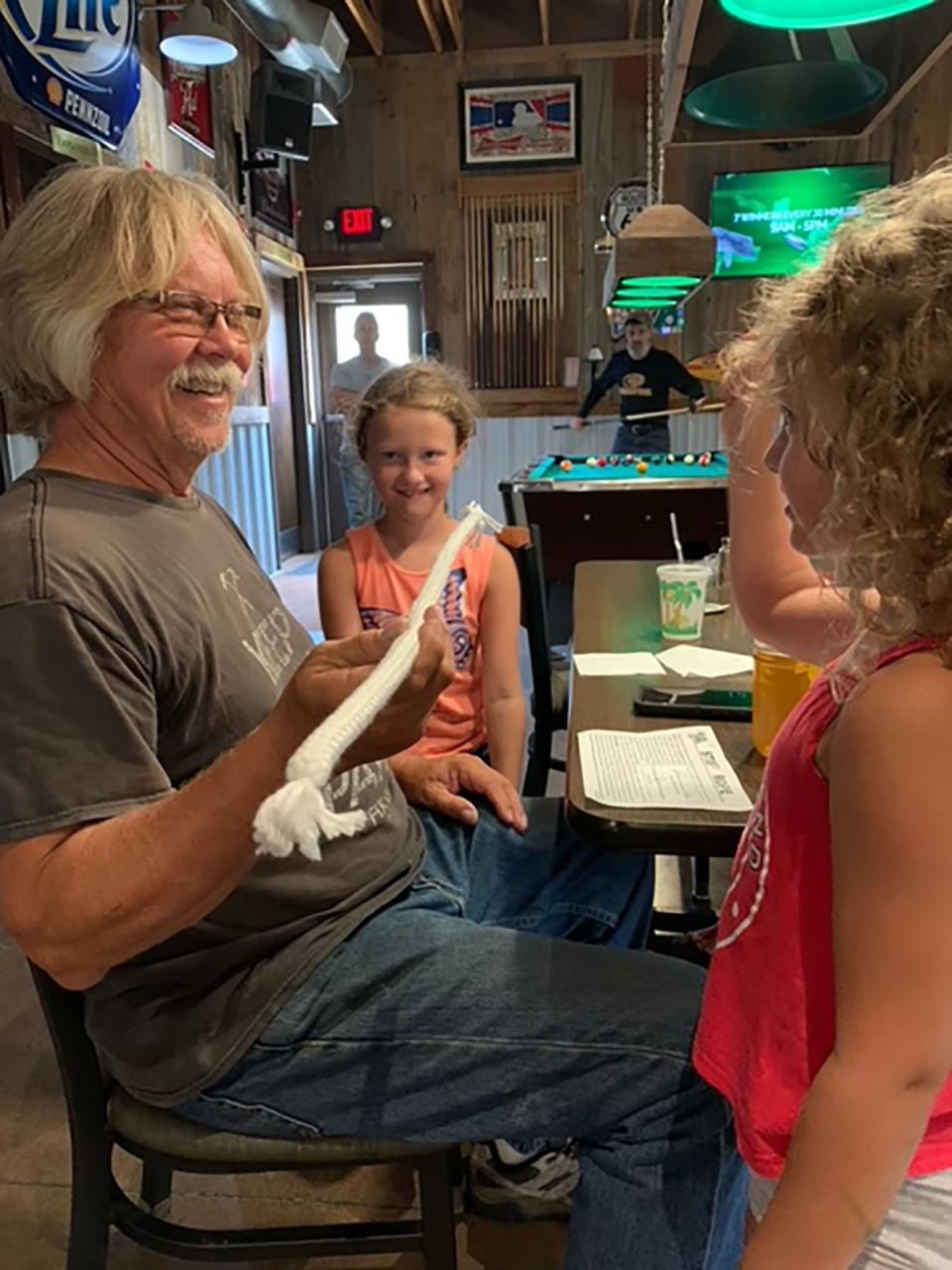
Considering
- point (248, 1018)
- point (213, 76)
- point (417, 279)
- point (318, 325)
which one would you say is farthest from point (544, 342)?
point (248, 1018)

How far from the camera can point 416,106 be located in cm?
763

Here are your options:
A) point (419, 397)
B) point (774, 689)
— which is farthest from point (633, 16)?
point (774, 689)

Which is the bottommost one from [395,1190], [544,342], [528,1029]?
[395,1190]

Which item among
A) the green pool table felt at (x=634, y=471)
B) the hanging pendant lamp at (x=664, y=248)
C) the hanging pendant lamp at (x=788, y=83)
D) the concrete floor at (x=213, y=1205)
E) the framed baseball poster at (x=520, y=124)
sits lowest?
the concrete floor at (x=213, y=1205)

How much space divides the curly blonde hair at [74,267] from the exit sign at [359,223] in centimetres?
710

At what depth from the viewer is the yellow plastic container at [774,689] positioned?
1.15 m

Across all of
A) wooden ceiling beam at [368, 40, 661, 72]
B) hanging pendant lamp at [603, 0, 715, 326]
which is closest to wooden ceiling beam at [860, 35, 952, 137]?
hanging pendant lamp at [603, 0, 715, 326]

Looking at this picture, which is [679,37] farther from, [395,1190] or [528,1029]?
[395,1190]

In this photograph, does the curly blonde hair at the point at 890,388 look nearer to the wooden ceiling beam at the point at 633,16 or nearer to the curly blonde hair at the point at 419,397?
the curly blonde hair at the point at 419,397

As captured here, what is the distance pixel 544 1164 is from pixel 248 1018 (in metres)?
0.65

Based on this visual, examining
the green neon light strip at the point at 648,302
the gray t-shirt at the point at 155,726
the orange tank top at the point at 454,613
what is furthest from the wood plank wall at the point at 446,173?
the gray t-shirt at the point at 155,726

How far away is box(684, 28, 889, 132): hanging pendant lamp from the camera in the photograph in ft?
9.18

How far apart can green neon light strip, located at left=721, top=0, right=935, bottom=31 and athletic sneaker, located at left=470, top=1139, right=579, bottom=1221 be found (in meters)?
2.32

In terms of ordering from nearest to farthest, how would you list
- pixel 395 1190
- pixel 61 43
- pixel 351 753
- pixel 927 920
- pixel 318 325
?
pixel 927 920 → pixel 351 753 → pixel 395 1190 → pixel 61 43 → pixel 318 325
